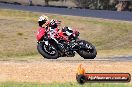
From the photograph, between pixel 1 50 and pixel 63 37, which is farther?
pixel 1 50

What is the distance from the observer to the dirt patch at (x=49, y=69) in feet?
51.8

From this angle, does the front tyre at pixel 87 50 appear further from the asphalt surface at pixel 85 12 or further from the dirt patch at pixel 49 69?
the asphalt surface at pixel 85 12

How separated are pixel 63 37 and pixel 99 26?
22.2 metres

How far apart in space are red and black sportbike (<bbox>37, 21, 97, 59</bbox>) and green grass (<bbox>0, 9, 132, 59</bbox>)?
959 centimetres

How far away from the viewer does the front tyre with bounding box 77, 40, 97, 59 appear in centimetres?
1894

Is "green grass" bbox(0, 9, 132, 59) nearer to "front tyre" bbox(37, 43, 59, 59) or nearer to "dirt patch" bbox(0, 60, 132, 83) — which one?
"front tyre" bbox(37, 43, 59, 59)

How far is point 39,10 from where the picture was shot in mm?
52844

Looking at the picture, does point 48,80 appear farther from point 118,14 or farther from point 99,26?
point 118,14

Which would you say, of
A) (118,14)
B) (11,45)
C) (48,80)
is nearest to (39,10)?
(118,14)

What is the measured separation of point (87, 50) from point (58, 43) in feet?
3.97

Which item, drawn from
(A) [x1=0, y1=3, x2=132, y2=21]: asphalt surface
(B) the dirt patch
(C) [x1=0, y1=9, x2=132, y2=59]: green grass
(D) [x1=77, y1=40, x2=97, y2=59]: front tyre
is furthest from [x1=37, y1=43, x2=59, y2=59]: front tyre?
(A) [x1=0, y1=3, x2=132, y2=21]: asphalt surface

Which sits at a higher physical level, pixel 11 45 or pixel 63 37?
pixel 63 37

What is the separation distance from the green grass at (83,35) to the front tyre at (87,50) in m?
9.22

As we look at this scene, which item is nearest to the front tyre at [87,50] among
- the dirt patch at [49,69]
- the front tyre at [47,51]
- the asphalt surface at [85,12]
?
the dirt patch at [49,69]
